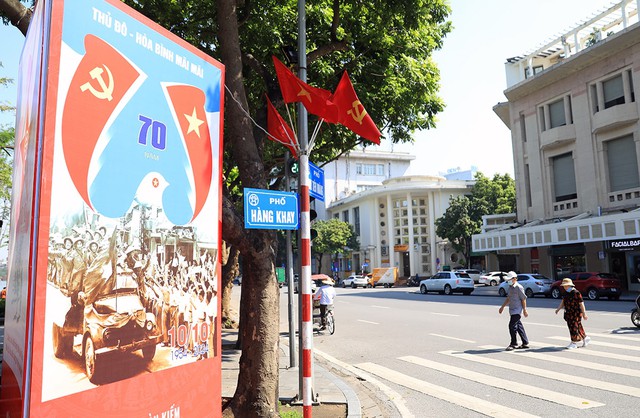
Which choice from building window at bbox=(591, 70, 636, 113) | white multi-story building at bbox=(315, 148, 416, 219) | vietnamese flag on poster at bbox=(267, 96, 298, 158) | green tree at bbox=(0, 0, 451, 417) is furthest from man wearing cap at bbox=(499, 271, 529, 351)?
white multi-story building at bbox=(315, 148, 416, 219)

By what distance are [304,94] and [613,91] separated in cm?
2956

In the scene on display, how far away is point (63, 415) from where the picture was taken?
3.01 meters

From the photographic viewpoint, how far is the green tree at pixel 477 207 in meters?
50.2

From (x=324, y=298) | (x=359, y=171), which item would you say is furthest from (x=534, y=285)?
(x=359, y=171)

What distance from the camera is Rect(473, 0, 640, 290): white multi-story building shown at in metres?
27.9

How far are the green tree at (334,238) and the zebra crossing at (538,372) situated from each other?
5181 centimetres

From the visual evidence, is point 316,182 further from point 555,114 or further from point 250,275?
point 555,114

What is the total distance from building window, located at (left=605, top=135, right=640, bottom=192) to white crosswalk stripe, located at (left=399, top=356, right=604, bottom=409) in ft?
80.8

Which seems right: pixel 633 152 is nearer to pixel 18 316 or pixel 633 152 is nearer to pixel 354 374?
pixel 354 374

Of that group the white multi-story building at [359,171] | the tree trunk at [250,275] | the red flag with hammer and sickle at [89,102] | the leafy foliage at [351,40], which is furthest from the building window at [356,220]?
the red flag with hammer and sickle at [89,102]

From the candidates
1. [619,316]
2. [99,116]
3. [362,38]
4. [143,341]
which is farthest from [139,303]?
[619,316]

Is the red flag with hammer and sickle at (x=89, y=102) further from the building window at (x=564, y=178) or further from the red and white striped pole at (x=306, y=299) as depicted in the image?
the building window at (x=564, y=178)

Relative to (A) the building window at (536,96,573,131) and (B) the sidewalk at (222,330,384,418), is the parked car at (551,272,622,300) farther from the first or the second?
(B) the sidewalk at (222,330,384,418)

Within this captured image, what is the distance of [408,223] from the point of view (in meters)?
62.1
